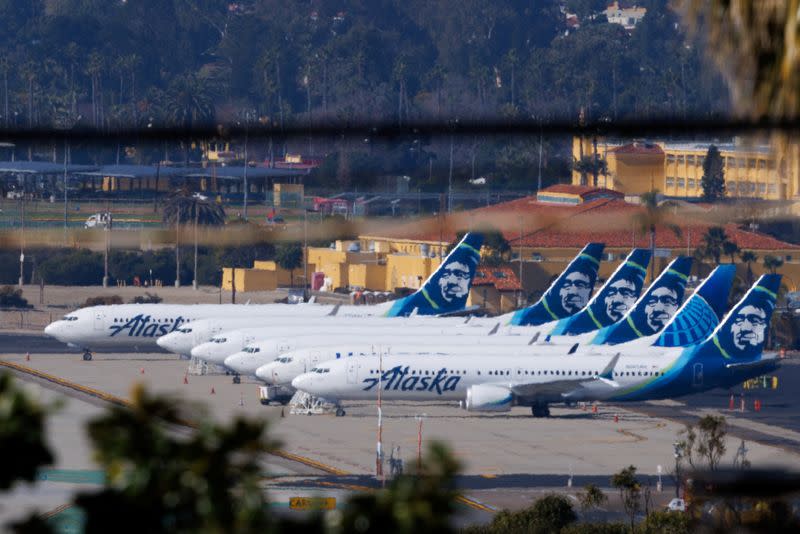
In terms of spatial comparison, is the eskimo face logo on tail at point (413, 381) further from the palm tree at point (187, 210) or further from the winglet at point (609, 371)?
the palm tree at point (187, 210)

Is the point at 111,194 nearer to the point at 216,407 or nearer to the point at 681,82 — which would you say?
the point at 216,407

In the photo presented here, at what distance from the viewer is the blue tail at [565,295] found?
103000 millimetres

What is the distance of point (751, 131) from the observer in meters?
11.4

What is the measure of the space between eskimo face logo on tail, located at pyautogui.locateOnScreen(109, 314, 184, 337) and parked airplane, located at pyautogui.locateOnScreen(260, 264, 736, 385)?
45.5 ft

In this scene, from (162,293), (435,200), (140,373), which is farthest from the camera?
(162,293)

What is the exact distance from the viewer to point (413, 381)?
257 feet

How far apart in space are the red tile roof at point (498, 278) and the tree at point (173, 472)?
10708cm

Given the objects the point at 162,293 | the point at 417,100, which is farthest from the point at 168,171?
the point at 417,100

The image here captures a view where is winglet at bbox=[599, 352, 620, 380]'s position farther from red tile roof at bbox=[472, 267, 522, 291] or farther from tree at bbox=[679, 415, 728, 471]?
red tile roof at bbox=[472, 267, 522, 291]

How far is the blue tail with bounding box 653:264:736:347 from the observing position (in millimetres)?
85875

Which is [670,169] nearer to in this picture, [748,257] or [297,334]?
[297,334]

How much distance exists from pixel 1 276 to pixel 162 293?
39.4 ft

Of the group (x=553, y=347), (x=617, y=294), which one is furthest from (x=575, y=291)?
(x=553, y=347)

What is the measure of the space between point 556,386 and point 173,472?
71.3 meters
